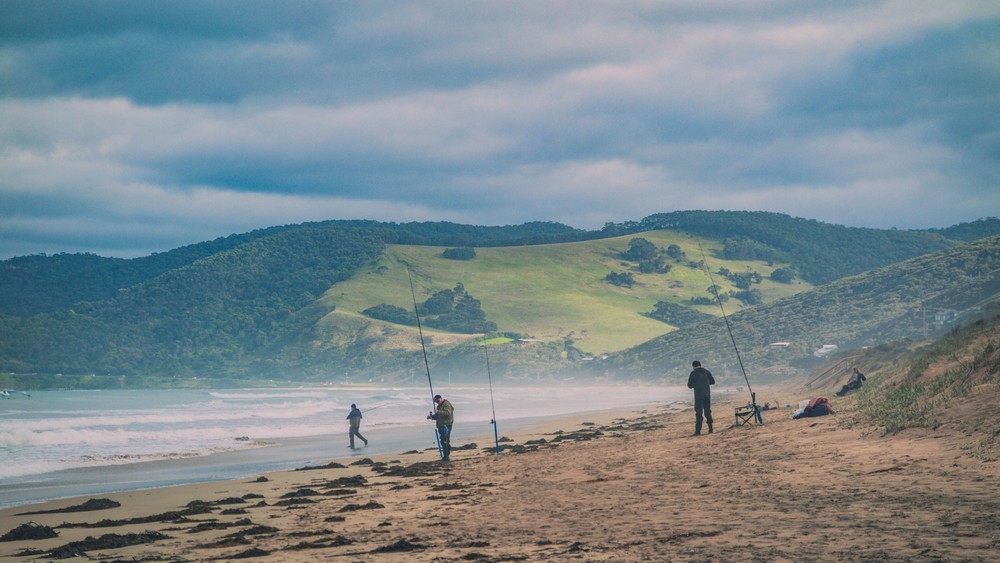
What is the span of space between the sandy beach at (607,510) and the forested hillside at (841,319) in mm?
43280

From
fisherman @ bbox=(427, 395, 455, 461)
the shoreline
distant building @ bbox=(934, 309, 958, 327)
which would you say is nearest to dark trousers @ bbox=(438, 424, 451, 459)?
fisherman @ bbox=(427, 395, 455, 461)

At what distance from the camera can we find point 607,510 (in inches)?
417

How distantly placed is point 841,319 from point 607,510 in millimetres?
73277

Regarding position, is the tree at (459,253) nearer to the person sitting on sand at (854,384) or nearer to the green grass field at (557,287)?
the green grass field at (557,287)

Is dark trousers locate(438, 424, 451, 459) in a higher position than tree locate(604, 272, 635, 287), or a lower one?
lower

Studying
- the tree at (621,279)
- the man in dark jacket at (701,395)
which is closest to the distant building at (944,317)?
the man in dark jacket at (701,395)

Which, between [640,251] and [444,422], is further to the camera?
[640,251]

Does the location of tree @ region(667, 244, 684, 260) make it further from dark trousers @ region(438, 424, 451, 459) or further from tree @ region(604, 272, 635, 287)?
dark trousers @ region(438, 424, 451, 459)

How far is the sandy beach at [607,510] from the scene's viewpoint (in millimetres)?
7965

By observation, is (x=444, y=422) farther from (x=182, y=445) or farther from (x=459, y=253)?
(x=459, y=253)

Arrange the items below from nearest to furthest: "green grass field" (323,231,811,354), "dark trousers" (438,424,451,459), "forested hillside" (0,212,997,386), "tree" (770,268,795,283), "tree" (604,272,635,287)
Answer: "dark trousers" (438,424,451,459), "forested hillside" (0,212,997,386), "green grass field" (323,231,811,354), "tree" (604,272,635,287), "tree" (770,268,795,283)

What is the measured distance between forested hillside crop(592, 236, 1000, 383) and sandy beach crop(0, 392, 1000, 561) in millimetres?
43280

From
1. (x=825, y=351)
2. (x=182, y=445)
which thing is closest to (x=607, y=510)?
(x=182, y=445)

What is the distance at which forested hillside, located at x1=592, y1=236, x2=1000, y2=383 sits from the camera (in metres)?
62.7
